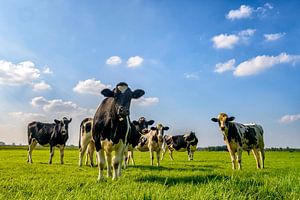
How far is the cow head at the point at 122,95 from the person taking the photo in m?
9.35

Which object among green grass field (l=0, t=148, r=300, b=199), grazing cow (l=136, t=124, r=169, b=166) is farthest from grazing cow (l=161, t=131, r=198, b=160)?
green grass field (l=0, t=148, r=300, b=199)

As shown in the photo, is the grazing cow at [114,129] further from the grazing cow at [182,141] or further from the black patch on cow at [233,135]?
the grazing cow at [182,141]

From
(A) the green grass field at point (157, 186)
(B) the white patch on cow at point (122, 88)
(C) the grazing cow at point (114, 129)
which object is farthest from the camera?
(B) the white patch on cow at point (122, 88)

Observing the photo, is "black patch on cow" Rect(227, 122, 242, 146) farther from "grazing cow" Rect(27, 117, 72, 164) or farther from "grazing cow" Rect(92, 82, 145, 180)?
"grazing cow" Rect(27, 117, 72, 164)

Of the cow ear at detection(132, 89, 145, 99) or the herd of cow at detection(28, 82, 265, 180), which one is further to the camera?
the cow ear at detection(132, 89, 145, 99)

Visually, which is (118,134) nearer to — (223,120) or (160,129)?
(223,120)

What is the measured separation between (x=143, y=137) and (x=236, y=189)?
18921 millimetres

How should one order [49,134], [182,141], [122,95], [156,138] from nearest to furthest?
[122,95] < [156,138] < [49,134] < [182,141]

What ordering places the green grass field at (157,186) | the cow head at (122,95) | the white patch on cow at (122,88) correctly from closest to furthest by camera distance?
the green grass field at (157,186)
the cow head at (122,95)
the white patch on cow at (122,88)

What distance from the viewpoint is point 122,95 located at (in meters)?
10.0

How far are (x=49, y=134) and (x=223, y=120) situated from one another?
1319 cm

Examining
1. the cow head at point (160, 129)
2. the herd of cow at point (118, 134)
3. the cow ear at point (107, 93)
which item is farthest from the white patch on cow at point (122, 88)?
the cow head at point (160, 129)

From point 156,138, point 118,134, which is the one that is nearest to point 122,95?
point 118,134

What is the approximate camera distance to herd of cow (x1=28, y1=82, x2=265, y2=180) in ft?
32.4
